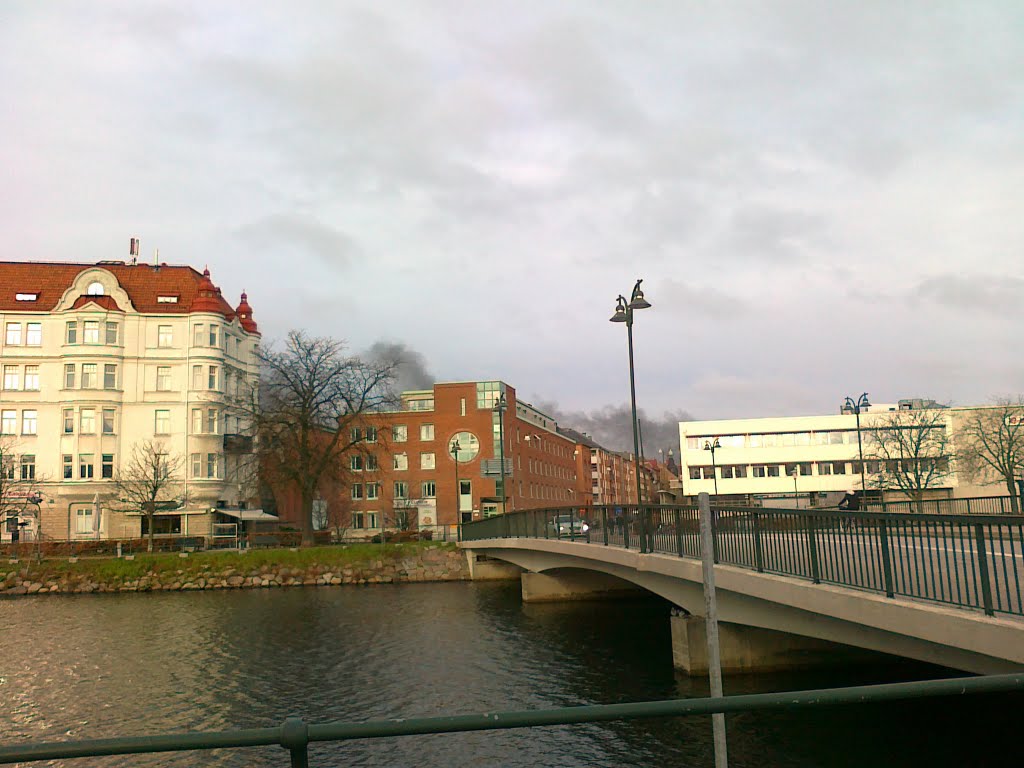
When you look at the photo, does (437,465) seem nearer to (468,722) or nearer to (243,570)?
(243,570)

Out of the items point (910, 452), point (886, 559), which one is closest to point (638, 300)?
point (886, 559)

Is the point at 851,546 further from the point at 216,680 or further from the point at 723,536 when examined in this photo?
the point at 216,680

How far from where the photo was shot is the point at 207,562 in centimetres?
4553

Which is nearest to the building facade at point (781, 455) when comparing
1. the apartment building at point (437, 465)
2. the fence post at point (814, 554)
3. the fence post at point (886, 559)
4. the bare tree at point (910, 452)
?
the bare tree at point (910, 452)

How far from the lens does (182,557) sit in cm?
4550

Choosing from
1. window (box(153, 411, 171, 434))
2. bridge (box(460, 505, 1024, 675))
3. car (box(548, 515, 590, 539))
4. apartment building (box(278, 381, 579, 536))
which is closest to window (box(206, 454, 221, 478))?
window (box(153, 411, 171, 434))

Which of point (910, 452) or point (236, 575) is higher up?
point (910, 452)

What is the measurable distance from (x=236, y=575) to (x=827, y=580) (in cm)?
3977

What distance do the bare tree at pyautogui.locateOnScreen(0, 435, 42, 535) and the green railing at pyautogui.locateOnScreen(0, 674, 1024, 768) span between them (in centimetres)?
5437

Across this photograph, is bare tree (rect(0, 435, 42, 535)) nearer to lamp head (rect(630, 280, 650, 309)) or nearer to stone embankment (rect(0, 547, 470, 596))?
stone embankment (rect(0, 547, 470, 596))

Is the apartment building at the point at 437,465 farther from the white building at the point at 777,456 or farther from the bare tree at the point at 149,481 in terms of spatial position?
the white building at the point at 777,456

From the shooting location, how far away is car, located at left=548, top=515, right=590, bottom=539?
82.8 ft

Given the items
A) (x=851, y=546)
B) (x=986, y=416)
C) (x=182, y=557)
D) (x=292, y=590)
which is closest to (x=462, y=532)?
(x=292, y=590)

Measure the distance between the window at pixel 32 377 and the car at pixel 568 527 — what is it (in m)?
42.6
